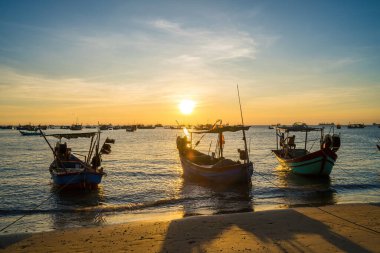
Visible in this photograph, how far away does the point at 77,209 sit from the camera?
54.0ft

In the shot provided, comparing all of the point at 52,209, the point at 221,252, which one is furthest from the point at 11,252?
the point at 52,209

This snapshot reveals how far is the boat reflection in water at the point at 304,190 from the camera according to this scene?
17.3m

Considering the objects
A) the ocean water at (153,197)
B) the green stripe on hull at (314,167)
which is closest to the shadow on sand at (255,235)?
the ocean water at (153,197)

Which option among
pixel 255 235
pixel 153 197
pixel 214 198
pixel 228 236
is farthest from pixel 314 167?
pixel 228 236

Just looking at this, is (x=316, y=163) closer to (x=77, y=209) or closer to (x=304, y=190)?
(x=304, y=190)

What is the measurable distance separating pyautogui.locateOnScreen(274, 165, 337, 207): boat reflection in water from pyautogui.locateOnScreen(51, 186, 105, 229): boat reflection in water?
403 inches

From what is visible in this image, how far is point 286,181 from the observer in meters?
25.5

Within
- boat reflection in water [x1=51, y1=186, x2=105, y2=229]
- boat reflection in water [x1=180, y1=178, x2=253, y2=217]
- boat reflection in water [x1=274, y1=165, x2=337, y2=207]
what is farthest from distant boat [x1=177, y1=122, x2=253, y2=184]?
boat reflection in water [x1=51, y1=186, x2=105, y2=229]

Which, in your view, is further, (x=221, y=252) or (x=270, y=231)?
(x=270, y=231)

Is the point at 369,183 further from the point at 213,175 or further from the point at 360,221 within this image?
the point at 360,221

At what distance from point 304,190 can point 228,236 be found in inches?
529

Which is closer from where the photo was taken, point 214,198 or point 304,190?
point 214,198

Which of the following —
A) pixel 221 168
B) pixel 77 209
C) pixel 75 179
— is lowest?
pixel 77 209

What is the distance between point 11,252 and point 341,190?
66.8 feet
